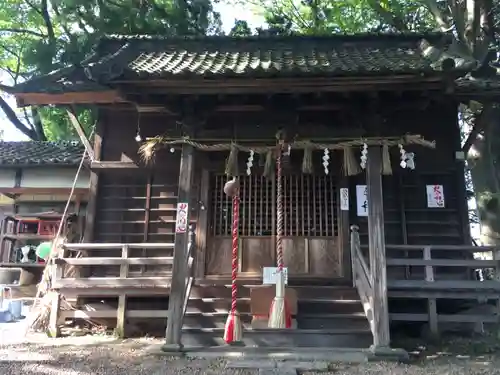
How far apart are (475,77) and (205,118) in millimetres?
5410

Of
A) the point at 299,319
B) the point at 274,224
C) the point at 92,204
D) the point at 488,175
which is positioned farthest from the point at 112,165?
the point at 488,175

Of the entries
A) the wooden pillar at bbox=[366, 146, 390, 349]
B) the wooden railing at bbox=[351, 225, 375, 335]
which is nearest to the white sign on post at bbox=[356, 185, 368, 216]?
the wooden railing at bbox=[351, 225, 375, 335]

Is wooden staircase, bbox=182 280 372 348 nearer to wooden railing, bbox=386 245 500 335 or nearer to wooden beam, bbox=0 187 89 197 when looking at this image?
wooden railing, bbox=386 245 500 335

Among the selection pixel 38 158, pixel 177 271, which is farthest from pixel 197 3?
pixel 177 271

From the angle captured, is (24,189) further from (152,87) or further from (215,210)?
(152,87)

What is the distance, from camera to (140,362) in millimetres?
6215

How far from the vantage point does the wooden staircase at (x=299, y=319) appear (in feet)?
23.3

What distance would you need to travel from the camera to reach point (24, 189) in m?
12.1

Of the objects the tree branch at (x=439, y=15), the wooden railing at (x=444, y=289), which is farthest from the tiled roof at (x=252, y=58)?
the wooden railing at (x=444, y=289)

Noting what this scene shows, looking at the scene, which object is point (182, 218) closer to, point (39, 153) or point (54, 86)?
point (54, 86)

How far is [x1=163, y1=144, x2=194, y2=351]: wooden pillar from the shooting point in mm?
6656

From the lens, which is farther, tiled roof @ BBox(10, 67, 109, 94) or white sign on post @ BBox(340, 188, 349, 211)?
white sign on post @ BBox(340, 188, 349, 211)

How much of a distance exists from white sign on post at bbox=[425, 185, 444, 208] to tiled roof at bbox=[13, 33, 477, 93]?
8.68 feet

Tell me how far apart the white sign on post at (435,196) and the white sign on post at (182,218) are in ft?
16.5
